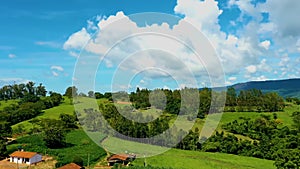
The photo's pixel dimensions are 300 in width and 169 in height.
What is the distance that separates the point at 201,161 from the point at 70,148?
49.1 ft

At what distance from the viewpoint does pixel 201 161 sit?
3262 cm

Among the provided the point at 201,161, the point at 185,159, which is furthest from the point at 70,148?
the point at 201,161

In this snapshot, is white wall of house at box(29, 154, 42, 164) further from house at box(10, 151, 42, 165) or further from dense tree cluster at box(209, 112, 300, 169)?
dense tree cluster at box(209, 112, 300, 169)

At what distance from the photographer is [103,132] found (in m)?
40.5

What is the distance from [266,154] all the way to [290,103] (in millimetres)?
36016

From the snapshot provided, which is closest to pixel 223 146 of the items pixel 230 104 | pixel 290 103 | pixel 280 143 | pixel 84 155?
pixel 280 143

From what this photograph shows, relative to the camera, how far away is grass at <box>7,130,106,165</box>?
3142 cm

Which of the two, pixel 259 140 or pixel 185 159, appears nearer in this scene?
pixel 185 159

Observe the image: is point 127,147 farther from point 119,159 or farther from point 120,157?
point 119,159

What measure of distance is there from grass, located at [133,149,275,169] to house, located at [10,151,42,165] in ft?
31.9

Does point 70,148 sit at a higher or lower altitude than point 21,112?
lower

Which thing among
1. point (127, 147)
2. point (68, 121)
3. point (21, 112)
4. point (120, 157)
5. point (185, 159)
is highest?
point (21, 112)

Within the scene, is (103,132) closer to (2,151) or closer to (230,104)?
(2,151)

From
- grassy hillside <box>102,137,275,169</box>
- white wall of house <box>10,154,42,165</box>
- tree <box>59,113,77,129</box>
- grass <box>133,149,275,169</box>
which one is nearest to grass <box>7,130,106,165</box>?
white wall of house <box>10,154,42,165</box>
